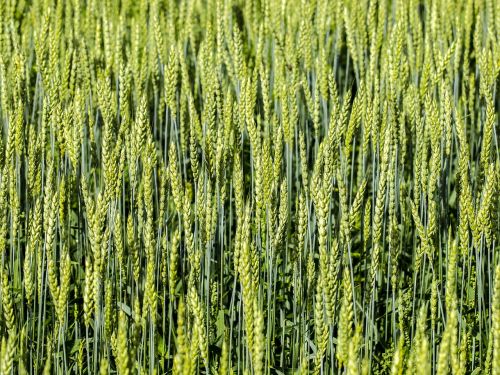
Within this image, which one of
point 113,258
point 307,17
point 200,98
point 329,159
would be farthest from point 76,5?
point 329,159

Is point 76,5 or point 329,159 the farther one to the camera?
point 76,5

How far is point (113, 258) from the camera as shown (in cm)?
205

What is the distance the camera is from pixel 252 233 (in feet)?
8.00

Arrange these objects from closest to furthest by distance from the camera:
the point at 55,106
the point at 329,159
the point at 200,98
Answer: the point at 329,159
the point at 55,106
the point at 200,98

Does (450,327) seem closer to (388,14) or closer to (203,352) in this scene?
(203,352)

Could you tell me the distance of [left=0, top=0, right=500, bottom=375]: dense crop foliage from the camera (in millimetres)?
1590

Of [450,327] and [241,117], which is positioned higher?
[241,117]

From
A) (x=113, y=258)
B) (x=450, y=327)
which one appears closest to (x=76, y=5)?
(x=113, y=258)

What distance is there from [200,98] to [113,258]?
1378 mm

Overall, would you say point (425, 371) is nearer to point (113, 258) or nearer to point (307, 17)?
point (113, 258)

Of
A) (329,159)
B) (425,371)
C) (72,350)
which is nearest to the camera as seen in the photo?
(425,371)

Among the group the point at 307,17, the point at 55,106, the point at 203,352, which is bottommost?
the point at 203,352

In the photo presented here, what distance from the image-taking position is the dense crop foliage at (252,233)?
62.6 inches

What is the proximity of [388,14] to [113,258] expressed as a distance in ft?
8.80
